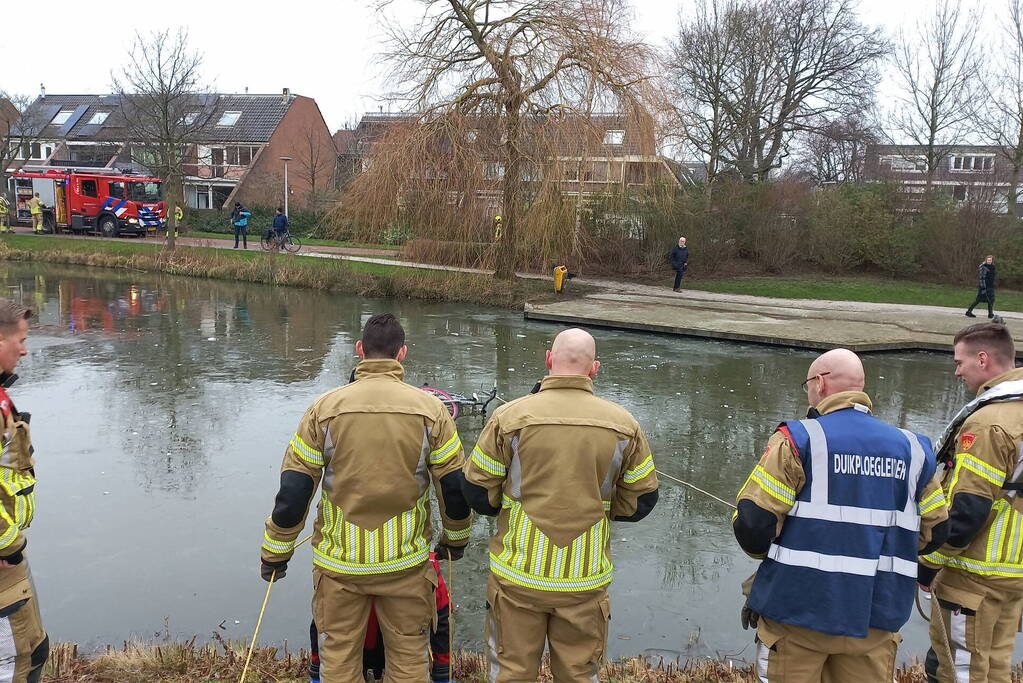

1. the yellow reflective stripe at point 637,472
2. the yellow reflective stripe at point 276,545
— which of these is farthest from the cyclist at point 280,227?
the yellow reflective stripe at point 637,472

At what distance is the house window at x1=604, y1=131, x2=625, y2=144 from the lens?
744 inches

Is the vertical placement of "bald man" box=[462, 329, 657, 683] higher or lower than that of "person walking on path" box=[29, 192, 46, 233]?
lower

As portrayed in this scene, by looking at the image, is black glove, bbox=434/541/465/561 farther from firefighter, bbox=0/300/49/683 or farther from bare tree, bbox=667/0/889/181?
bare tree, bbox=667/0/889/181

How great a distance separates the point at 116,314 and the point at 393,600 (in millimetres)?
15370

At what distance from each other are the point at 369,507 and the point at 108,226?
3323 centimetres

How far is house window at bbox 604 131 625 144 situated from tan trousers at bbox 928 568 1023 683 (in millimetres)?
16550

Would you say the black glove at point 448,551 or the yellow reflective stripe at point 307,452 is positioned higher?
the yellow reflective stripe at point 307,452

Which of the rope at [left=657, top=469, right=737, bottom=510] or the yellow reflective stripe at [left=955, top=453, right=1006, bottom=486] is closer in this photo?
the yellow reflective stripe at [left=955, top=453, right=1006, bottom=486]

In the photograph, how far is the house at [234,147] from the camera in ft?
146

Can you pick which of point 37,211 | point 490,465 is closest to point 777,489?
point 490,465

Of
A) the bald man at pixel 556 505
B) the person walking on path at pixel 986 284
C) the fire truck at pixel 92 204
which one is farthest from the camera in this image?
the fire truck at pixel 92 204

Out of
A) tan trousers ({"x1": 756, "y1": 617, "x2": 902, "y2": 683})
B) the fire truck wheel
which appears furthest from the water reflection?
the fire truck wheel

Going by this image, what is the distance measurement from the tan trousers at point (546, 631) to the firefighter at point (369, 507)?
0.40 m

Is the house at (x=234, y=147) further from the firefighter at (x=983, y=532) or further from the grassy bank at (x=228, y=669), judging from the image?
the firefighter at (x=983, y=532)
